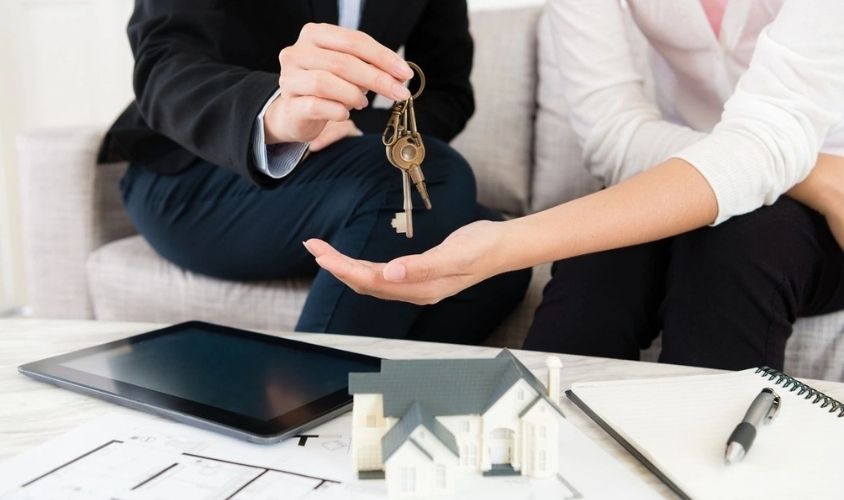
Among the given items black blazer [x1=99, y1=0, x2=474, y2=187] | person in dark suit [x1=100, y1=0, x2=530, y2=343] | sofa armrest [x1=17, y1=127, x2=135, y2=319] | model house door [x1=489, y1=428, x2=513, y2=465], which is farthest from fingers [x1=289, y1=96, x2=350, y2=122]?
sofa armrest [x1=17, y1=127, x2=135, y2=319]

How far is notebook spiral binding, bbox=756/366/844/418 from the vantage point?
1.95 feet

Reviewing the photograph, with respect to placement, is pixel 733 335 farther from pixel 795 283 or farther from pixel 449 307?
pixel 449 307

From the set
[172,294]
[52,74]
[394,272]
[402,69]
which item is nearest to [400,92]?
[402,69]

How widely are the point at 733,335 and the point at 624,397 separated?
24cm

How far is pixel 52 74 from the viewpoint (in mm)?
2557

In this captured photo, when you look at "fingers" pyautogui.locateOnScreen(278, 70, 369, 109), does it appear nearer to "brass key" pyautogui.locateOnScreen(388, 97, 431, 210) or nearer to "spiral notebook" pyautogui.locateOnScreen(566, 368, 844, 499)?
"brass key" pyautogui.locateOnScreen(388, 97, 431, 210)

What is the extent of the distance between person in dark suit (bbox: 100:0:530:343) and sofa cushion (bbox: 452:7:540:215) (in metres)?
0.30

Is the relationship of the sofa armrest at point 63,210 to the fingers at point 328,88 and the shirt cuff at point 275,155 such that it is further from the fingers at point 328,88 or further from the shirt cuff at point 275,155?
the fingers at point 328,88

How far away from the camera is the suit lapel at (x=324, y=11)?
45.0 inches

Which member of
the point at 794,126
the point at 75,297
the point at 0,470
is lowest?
the point at 75,297

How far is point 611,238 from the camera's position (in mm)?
812

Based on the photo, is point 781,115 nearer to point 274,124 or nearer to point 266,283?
point 274,124

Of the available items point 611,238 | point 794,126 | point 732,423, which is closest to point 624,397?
point 732,423

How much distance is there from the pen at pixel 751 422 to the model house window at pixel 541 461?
0.12m
